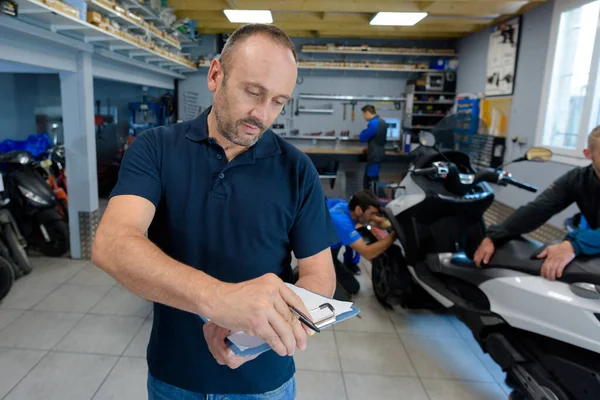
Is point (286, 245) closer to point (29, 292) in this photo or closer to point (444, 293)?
point (444, 293)

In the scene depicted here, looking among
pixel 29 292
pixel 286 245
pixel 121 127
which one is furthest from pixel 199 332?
pixel 121 127

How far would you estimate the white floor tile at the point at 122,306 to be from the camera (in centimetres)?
314

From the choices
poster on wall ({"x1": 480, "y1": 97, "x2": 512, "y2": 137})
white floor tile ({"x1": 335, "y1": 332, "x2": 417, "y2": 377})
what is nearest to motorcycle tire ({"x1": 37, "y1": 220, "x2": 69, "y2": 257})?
white floor tile ({"x1": 335, "y1": 332, "x2": 417, "y2": 377})

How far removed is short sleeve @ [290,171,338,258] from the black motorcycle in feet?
12.9

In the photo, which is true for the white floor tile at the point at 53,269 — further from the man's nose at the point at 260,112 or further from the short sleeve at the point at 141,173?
the man's nose at the point at 260,112

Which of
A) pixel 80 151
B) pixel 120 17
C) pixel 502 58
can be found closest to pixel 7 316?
pixel 80 151

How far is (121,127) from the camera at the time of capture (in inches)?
331

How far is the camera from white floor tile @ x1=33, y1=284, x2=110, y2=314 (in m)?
3.18

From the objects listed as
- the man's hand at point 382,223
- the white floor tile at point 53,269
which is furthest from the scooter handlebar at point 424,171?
the white floor tile at point 53,269

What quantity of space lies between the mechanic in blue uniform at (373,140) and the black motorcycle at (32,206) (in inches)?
181

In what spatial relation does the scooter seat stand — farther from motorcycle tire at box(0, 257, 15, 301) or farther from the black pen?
motorcycle tire at box(0, 257, 15, 301)

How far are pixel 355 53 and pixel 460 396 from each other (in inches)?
258

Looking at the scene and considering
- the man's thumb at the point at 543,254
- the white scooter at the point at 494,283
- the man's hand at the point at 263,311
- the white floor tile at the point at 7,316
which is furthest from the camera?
the white floor tile at the point at 7,316

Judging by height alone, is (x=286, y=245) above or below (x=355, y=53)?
below
